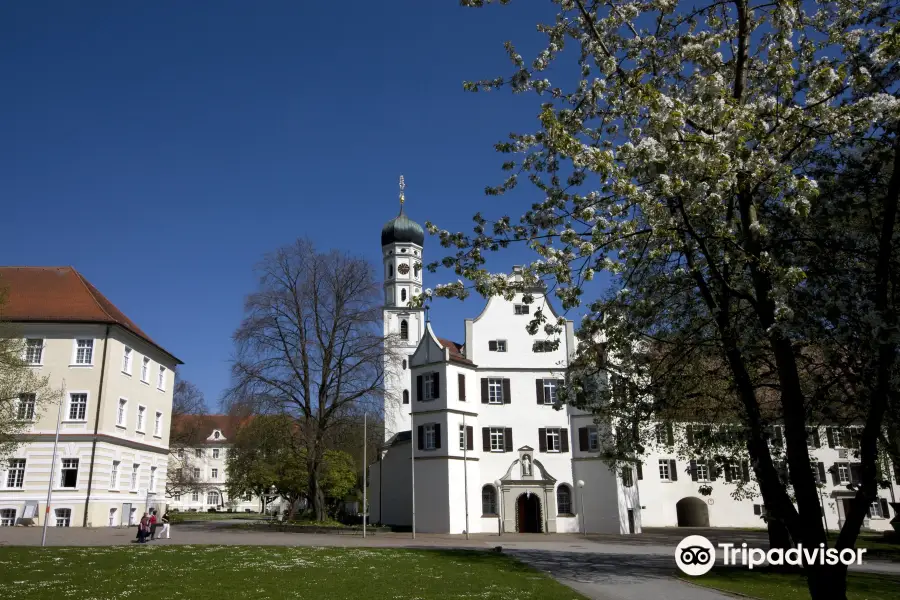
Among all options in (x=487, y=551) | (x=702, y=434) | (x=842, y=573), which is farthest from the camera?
(x=487, y=551)

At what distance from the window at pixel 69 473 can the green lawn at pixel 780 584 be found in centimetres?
3249

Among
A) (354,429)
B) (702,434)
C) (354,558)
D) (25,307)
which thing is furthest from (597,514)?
(25,307)

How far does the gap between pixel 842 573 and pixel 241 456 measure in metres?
55.9

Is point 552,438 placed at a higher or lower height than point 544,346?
higher

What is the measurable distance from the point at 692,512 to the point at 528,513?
1759 centimetres

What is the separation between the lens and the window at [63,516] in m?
36.7

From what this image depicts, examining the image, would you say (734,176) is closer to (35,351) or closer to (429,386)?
(429,386)

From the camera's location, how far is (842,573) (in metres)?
8.05

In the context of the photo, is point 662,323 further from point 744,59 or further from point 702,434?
point 744,59

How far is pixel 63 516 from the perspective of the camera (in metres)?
36.8

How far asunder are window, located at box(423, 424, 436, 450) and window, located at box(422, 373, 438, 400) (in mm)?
1885

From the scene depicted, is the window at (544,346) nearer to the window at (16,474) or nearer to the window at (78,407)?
the window at (78,407)

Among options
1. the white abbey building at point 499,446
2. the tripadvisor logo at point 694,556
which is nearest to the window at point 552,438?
the white abbey building at point 499,446

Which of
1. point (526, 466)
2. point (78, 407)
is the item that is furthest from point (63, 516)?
point (526, 466)
